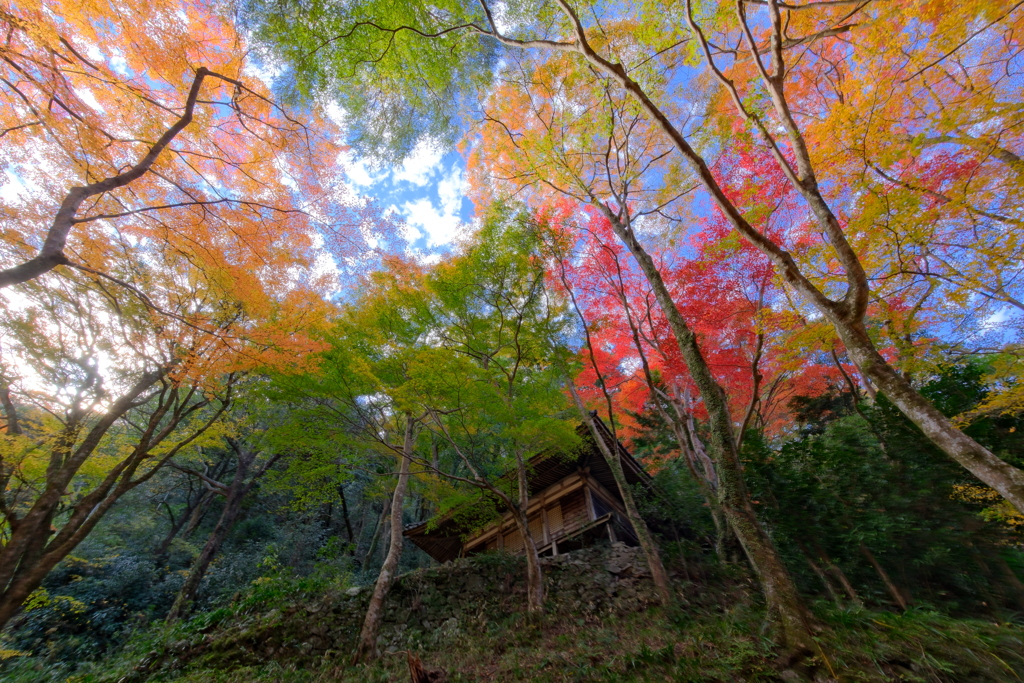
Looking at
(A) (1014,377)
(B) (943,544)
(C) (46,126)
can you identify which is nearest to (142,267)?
(C) (46,126)

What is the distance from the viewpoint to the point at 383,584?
7.65 meters

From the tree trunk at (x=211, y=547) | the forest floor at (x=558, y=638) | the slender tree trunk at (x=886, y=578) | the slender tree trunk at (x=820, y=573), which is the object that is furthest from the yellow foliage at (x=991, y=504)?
the tree trunk at (x=211, y=547)

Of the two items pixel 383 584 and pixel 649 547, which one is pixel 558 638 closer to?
pixel 649 547

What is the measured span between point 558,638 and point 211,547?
1158 centimetres

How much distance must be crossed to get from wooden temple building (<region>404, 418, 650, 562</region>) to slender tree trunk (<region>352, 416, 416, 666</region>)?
5.01 ft

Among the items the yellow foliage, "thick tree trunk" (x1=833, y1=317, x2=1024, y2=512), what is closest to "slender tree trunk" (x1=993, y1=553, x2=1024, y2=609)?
the yellow foliage

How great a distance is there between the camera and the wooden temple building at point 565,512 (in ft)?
33.0

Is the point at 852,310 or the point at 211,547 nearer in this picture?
the point at 852,310

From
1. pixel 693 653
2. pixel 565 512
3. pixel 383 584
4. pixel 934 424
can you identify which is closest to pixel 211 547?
pixel 383 584

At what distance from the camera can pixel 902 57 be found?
6.30 m

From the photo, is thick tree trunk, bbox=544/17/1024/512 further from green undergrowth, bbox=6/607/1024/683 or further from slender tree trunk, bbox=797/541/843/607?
slender tree trunk, bbox=797/541/843/607

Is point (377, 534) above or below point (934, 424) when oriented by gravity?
above

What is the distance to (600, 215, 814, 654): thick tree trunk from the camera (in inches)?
133

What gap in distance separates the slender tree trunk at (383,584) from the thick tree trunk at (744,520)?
4.49 meters
